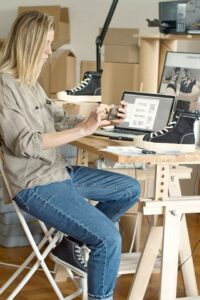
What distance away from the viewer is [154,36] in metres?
3.44

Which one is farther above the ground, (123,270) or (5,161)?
(5,161)

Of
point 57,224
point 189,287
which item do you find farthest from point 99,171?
point 189,287

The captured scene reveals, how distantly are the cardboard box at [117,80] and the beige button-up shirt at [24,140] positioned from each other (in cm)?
134

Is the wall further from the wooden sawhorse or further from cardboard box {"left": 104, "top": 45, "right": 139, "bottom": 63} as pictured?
the wooden sawhorse

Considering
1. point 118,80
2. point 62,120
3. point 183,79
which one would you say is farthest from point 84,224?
point 118,80

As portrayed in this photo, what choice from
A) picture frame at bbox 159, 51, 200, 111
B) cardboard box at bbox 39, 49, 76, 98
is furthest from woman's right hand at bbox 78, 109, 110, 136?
cardboard box at bbox 39, 49, 76, 98

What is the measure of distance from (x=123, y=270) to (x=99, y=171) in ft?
1.58

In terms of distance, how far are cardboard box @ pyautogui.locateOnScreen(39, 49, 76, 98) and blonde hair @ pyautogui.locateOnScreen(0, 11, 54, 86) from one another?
6.98 ft

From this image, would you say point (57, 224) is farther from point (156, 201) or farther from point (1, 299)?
point (1, 299)

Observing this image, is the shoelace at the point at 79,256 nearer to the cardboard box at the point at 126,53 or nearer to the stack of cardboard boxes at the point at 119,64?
the stack of cardboard boxes at the point at 119,64

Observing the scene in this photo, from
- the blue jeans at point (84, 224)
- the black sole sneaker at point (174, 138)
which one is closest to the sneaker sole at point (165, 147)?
the black sole sneaker at point (174, 138)

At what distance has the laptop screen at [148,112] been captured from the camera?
2.72m

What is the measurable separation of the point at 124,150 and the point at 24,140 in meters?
0.36

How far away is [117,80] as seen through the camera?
371 cm
